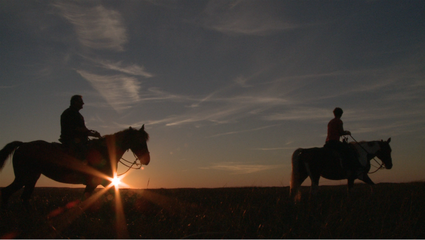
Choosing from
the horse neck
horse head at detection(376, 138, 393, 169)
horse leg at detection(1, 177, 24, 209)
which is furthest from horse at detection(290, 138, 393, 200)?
horse leg at detection(1, 177, 24, 209)

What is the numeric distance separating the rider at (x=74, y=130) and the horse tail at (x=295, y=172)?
6.94 m

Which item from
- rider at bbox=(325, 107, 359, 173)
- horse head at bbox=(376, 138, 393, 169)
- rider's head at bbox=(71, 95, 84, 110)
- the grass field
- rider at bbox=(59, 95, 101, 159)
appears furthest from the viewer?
horse head at bbox=(376, 138, 393, 169)

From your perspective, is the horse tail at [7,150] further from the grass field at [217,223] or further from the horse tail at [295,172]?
the horse tail at [295,172]

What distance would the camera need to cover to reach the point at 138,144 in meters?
10.5

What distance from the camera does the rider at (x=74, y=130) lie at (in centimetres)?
938

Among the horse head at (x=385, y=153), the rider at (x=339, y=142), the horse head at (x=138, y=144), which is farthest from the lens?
the horse head at (x=385, y=153)

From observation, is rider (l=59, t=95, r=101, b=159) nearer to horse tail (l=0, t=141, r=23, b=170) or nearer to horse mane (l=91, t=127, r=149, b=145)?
horse mane (l=91, t=127, r=149, b=145)

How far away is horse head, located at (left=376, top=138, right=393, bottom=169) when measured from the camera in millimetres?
11875

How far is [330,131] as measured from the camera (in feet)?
36.3

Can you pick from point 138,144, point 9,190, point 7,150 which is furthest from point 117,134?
point 9,190

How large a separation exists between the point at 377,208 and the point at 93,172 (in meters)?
8.08

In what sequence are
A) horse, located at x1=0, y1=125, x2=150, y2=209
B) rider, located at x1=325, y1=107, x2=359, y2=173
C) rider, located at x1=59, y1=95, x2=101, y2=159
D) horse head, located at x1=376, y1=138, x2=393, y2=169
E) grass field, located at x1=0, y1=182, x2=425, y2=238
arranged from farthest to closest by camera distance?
1. horse head, located at x1=376, y1=138, x2=393, y2=169
2. rider, located at x1=325, y1=107, x2=359, y2=173
3. rider, located at x1=59, y1=95, x2=101, y2=159
4. horse, located at x1=0, y1=125, x2=150, y2=209
5. grass field, located at x1=0, y1=182, x2=425, y2=238

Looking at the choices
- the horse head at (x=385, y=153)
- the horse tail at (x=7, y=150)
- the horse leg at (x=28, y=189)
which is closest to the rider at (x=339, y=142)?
A: the horse head at (x=385, y=153)

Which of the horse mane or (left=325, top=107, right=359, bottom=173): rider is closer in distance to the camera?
the horse mane
